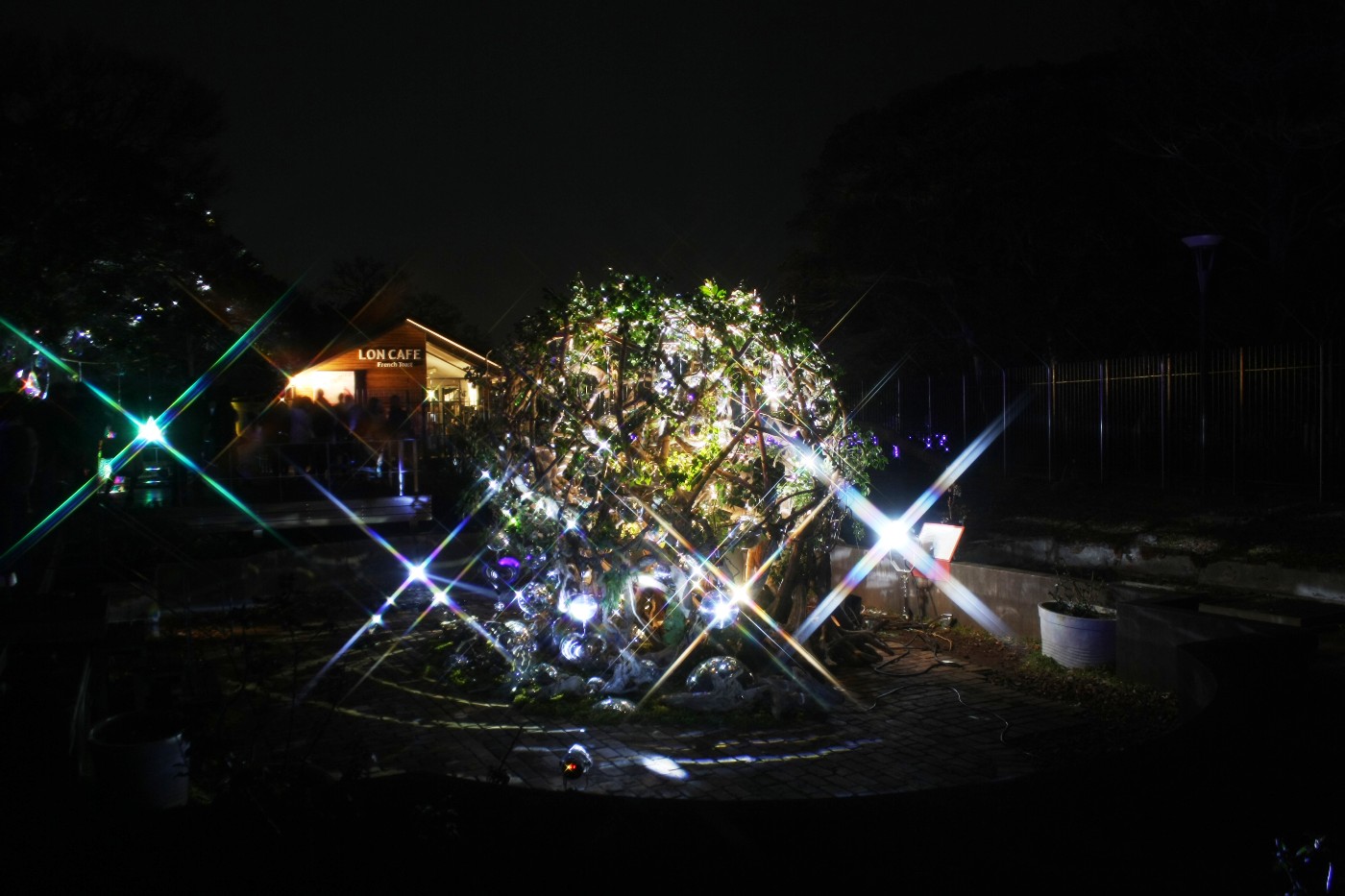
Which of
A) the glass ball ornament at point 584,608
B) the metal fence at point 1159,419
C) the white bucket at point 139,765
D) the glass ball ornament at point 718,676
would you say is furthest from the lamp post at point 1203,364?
the white bucket at point 139,765

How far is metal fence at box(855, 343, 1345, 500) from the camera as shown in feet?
41.2

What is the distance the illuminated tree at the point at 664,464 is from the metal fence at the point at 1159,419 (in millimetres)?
4262

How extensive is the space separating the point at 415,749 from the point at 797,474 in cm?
369

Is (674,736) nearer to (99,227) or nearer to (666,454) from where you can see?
(666,454)

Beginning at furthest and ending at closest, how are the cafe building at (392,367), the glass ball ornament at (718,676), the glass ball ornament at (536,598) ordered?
the cafe building at (392,367), the glass ball ornament at (536,598), the glass ball ornament at (718,676)

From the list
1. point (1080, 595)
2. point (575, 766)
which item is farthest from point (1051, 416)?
point (575, 766)

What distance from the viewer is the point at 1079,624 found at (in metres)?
7.82

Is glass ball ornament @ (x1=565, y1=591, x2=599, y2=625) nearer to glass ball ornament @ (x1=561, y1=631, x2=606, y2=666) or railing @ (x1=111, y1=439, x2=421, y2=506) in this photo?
glass ball ornament @ (x1=561, y1=631, x2=606, y2=666)

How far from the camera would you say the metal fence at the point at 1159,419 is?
12.6m

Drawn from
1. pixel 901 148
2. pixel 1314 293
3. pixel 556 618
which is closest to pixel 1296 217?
pixel 1314 293

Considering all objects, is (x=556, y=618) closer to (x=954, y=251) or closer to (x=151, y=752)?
(x=151, y=752)

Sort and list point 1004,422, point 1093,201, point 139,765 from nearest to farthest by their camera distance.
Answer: point 139,765 < point 1004,422 < point 1093,201

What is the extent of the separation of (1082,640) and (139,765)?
6.65 meters

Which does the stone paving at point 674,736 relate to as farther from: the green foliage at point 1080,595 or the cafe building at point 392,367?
the cafe building at point 392,367
